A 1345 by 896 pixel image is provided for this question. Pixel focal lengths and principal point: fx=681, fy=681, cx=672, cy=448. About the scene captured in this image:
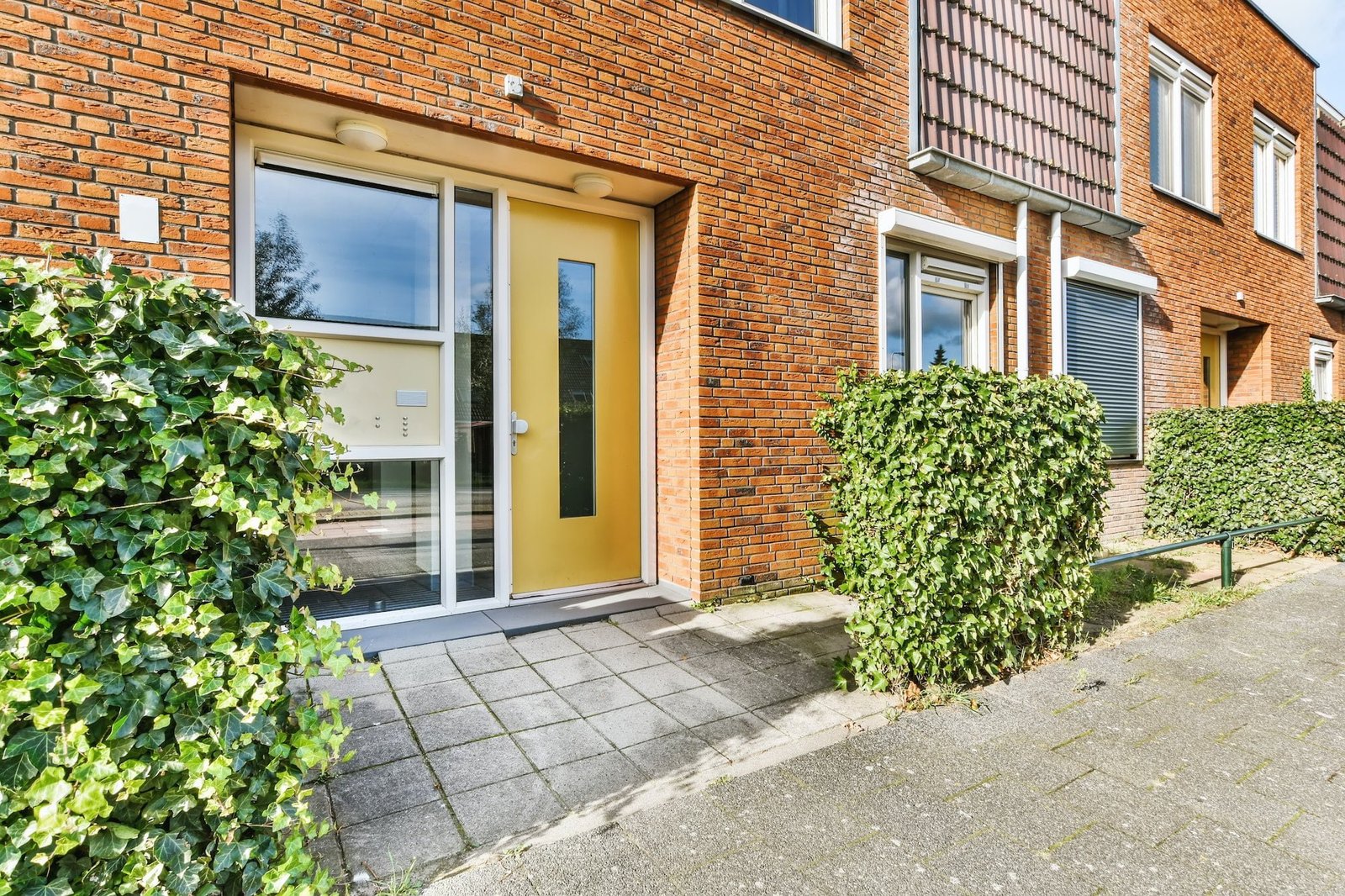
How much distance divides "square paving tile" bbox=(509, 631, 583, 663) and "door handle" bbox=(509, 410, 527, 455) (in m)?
1.17

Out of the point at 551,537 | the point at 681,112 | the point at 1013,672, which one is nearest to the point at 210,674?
the point at 551,537

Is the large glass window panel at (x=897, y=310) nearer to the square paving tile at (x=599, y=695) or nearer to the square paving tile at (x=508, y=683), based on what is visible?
the square paving tile at (x=599, y=695)

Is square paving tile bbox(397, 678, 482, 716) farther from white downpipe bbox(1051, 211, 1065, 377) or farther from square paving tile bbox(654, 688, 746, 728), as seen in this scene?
white downpipe bbox(1051, 211, 1065, 377)

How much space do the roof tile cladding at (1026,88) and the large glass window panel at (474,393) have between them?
3.77 m

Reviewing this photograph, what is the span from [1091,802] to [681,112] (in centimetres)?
419

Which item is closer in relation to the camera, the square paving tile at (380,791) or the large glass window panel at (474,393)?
the square paving tile at (380,791)

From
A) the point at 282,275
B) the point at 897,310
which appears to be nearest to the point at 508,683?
the point at 282,275

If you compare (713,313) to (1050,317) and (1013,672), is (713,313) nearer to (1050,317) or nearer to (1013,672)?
(1013,672)

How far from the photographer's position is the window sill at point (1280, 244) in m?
9.58

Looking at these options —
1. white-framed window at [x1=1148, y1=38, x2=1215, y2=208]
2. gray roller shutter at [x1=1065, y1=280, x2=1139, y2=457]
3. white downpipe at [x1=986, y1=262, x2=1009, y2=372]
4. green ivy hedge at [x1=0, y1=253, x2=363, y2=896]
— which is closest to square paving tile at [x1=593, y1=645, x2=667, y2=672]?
green ivy hedge at [x1=0, y1=253, x2=363, y2=896]

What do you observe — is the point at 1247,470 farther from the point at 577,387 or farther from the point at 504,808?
the point at 504,808

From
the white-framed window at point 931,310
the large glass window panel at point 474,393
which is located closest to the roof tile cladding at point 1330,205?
the white-framed window at point 931,310

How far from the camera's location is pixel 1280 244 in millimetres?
9859

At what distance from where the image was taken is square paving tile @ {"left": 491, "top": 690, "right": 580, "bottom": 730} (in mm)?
2754
